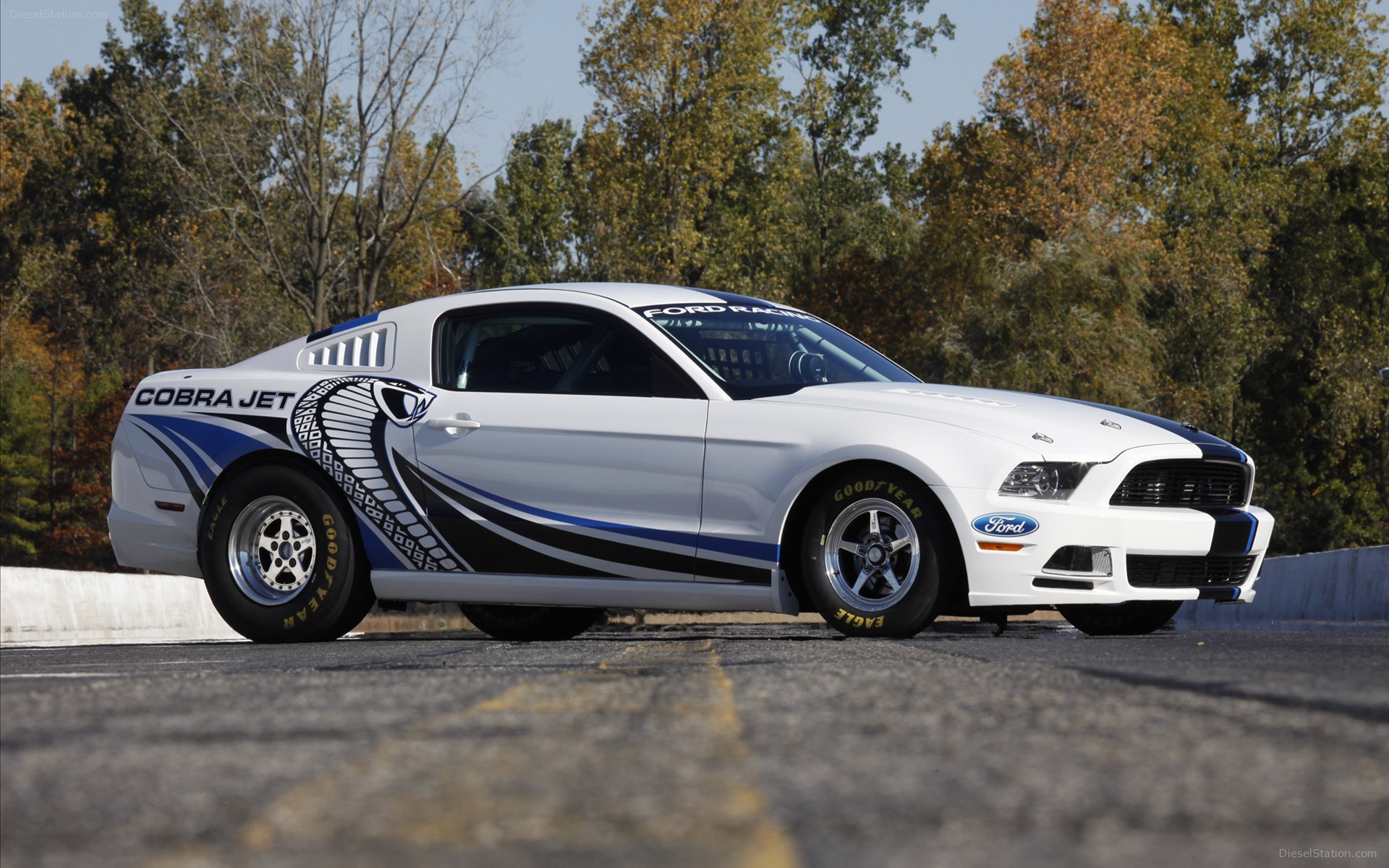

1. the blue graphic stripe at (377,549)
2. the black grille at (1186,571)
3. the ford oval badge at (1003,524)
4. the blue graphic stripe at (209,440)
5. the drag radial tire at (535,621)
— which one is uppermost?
the blue graphic stripe at (209,440)

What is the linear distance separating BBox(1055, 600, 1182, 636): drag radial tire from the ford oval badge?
164cm

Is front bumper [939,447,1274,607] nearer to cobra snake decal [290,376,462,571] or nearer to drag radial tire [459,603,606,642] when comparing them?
cobra snake decal [290,376,462,571]

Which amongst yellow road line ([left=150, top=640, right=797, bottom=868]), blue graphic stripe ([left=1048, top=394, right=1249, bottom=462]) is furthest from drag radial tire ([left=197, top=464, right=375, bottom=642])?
yellow road line ([left=150, top=640, right=797, bottom=868])

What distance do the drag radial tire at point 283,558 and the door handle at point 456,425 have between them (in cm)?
63

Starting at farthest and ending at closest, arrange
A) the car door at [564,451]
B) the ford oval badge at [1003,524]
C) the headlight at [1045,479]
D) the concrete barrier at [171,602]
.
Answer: the concrete barrier at [171,602]
the car door at [564,451]
the headlight at [1045,479]
the ford oval badge at [1003,524]

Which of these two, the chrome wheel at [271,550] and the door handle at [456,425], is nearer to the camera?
the door handle at [456,425]

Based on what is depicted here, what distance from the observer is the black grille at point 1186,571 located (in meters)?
7.30

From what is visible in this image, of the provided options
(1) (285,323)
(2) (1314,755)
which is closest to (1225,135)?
(1) (285,323)

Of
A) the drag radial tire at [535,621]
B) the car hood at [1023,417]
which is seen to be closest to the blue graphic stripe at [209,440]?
the drag radial tire at [535,621]

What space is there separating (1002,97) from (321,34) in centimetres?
1826

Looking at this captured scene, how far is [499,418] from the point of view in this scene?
7875mm

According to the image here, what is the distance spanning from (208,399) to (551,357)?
6.05ft

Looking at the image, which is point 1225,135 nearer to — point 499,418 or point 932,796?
point 499,418

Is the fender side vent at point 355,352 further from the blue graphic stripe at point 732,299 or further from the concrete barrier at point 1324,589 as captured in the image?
the concrete barrier at point 1324,589
